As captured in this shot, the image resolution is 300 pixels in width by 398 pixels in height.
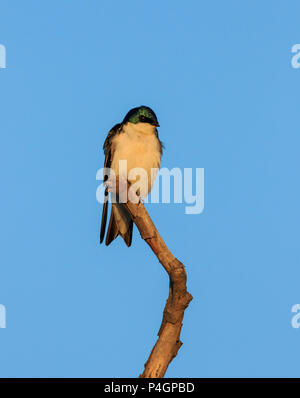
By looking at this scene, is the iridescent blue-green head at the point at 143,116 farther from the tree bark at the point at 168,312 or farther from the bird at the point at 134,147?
the tree bark at the point at 168,312

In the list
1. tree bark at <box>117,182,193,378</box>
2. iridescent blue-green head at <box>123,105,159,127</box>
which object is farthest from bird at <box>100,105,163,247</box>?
tree bark at <box>117,182,193,378</box>

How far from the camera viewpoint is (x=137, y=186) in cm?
916

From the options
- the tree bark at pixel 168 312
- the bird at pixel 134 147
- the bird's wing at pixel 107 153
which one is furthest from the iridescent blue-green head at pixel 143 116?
the tree bark at pixel 168 312

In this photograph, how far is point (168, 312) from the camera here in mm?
6723

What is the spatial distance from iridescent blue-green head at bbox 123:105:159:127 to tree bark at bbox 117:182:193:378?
2361mm

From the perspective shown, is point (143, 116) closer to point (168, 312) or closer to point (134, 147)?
point (134, 147)

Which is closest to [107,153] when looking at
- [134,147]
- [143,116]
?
[134,147]

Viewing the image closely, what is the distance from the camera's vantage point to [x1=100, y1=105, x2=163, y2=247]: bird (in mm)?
8867

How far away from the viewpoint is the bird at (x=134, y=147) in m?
8.87
